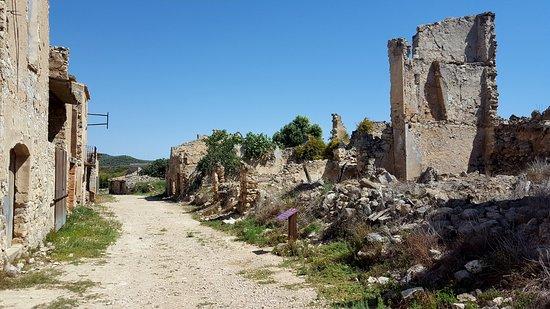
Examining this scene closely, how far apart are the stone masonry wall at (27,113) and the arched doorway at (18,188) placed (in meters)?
0.02

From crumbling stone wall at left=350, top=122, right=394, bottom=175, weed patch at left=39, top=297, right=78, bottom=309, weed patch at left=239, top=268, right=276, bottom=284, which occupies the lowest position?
weed patch at left=239, top=268, right=276, bottom=284

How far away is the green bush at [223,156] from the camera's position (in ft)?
99.8

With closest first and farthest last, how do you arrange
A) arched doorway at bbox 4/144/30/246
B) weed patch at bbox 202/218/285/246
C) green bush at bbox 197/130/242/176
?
arched doorway at bbox 4/144/30/246 → weed patch at bbox 202/218/285/246 → green bush at bbox 197/130/242/176

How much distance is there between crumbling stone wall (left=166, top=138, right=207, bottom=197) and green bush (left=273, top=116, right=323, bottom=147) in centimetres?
1020

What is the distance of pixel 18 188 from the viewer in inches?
361

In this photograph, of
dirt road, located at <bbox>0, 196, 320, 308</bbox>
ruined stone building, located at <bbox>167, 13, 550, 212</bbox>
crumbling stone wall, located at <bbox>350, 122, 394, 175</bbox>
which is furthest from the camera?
crumbling stone wall, located at <bbox>350, 122, 394, 175</bbox>

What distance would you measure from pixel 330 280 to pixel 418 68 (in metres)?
12.0

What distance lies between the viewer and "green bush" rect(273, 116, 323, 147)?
43125 mm

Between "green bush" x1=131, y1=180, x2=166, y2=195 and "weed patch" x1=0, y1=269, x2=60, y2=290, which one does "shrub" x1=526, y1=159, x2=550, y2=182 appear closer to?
"weed patch" x1=0, y1=269, x2=60, y2=290

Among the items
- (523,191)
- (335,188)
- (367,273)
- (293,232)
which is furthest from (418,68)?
(367,273)

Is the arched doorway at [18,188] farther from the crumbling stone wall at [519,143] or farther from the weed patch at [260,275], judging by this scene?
the crumbling stone wall at [519,143]

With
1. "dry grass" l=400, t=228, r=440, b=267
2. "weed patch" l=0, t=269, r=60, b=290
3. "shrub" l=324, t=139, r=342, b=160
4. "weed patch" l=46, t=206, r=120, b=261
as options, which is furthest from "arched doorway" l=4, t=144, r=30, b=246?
"shrub" l=324, t=139, r=342, b=160

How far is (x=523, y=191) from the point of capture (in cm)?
990

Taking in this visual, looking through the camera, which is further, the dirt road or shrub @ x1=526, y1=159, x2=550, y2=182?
shrub @ x1=526, y1=159, x2=550, y2=182
